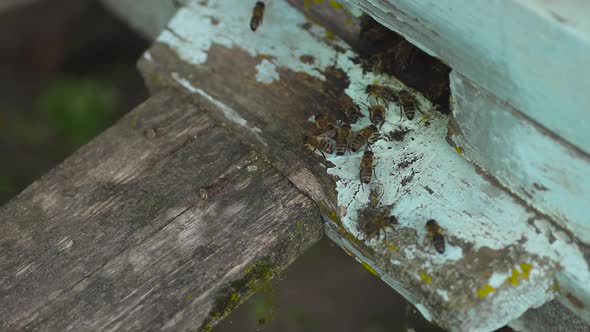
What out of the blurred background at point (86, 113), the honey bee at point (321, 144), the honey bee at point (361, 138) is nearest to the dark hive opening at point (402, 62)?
the honey bee at point (361, 138)

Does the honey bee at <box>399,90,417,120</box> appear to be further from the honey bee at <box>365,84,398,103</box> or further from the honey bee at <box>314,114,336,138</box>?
the honey bee at <box>314,114,336,138</box>

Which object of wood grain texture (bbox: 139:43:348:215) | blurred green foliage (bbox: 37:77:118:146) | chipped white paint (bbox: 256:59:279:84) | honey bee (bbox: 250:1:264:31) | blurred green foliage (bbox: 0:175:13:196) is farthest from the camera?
blurred green foliage (bbox: 37:77:118:146)

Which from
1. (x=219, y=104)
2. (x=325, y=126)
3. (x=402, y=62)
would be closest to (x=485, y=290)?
(x=325, y=126)

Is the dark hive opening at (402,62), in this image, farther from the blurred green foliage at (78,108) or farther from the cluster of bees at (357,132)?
the blurred green foliage at (78,108)

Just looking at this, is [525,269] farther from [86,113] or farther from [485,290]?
[86,113]

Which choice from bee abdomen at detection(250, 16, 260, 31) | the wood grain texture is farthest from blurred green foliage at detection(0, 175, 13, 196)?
bee abdomen at detection(250, 16, 260, 31)

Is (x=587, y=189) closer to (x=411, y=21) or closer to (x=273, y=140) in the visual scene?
(x=411, y=21)
